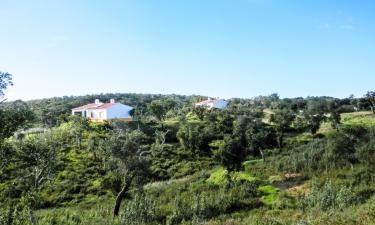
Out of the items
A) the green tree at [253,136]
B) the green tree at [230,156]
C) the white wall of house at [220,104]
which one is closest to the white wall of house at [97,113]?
the green tree at [253,136]

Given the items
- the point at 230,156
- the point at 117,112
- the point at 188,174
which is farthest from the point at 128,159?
the point at 117,112

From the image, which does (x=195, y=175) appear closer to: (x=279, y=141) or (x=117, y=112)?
(x=279, y=141)

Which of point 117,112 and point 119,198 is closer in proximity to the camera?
point 119,198

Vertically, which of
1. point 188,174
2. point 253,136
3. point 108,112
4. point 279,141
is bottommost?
point 188,174

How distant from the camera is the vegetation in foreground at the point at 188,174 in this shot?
79.1 ft

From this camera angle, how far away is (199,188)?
4084 centimetres

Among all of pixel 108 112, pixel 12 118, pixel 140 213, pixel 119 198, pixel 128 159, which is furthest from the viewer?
pixel 108 112

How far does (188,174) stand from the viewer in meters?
53.8

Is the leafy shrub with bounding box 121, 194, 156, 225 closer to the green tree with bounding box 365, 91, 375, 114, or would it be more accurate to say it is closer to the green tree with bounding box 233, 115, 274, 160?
the green tree with bounding box 233, 115, 274, 160

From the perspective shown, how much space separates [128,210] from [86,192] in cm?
2068

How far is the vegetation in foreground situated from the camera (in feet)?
79.1

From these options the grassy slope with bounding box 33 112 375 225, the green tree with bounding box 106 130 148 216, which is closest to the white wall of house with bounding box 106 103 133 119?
the grassy slope with bounding box 33 112 375 225

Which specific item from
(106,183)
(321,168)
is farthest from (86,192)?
(321,168)

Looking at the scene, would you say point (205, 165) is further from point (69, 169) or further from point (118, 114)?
point (118, 114)
